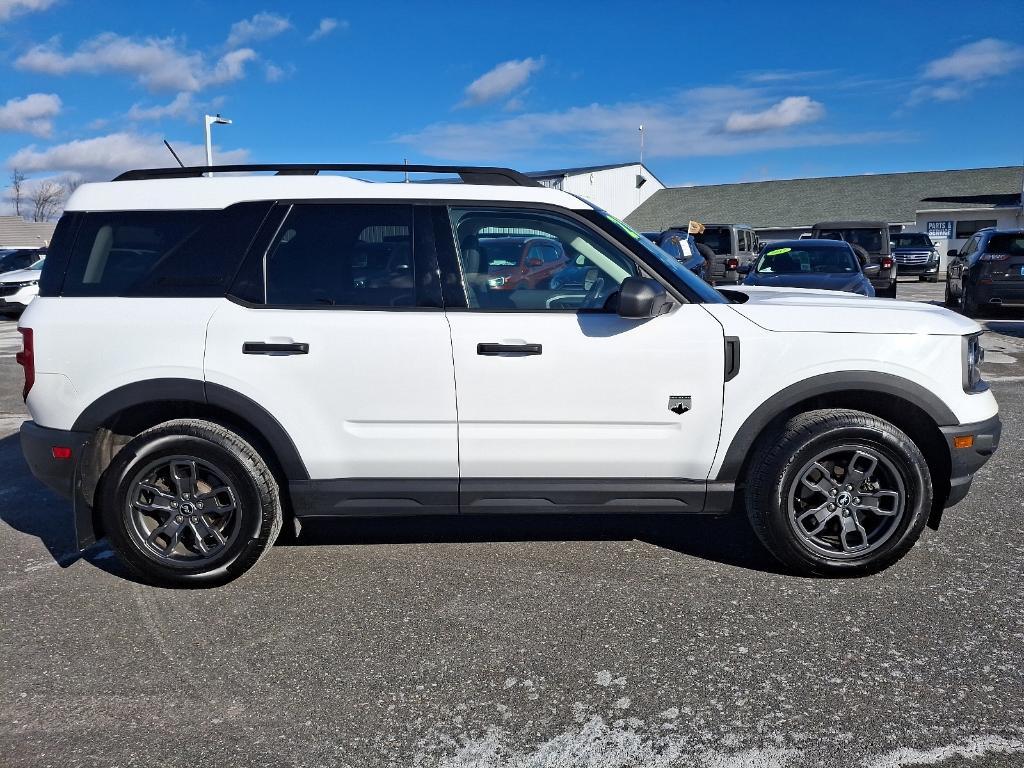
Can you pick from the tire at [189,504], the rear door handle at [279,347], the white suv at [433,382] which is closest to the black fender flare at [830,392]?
the white suv at [433,382]

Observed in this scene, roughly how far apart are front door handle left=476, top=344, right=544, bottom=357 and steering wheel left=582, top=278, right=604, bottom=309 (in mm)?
313

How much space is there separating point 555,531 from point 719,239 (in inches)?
747

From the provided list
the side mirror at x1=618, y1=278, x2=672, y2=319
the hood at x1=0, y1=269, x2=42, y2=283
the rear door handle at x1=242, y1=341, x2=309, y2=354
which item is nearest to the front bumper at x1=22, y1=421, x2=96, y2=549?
the rear door handle at x1=242, y1=341, x2=309, y2=354

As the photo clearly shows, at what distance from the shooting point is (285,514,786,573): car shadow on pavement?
457 centimetres

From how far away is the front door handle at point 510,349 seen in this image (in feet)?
12.6

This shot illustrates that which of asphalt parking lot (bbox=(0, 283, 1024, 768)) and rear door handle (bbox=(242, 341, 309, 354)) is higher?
rear door handle (bbox=(242, 341, 309, 354))

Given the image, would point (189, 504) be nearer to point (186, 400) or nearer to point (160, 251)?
point (186, 400)

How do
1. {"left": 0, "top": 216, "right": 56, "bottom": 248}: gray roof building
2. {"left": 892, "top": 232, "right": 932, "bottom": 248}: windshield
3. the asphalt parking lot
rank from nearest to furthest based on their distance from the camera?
1. the asphalt parking lot
2. {"left": 892, "top": 232, "right": 932, "bottom": 248}: windshield
3. {"left": 0, "top": 216, "right": 56, "bottom": 248}: gray roof building

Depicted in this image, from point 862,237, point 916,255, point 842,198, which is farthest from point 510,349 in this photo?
point 842,198

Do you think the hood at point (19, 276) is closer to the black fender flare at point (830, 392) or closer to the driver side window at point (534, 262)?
the driver side window at point (534, 262)

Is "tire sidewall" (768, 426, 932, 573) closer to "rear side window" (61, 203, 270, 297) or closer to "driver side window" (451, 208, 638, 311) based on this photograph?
"driver side window" (451, 208, 638, 311)

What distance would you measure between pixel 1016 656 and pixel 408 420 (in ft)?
8.53

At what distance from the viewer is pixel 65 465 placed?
3.94 metres

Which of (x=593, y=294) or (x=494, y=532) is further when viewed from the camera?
(x=494, y=532)
